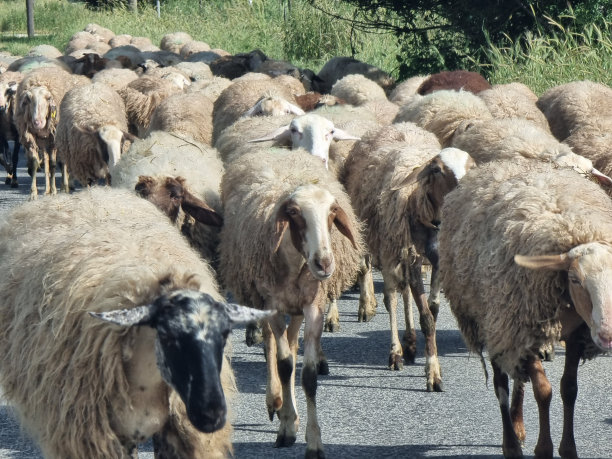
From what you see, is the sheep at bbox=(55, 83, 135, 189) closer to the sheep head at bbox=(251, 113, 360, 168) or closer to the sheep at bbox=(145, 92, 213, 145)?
the sheep at bbox=(145, 92, 213, 145)

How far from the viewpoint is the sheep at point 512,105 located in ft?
31.4

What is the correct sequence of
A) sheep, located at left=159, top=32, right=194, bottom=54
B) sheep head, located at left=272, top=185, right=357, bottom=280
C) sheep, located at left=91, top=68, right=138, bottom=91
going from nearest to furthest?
1. sheep head, located at left=272, top=185, right=357, bottom=280
2. sheep, located at left=91, top=68, right=138, bottom=91
3. sheep, located at left=159, top=32, right=194, bottom=54

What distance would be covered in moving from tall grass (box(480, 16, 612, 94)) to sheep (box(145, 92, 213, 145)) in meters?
4.73

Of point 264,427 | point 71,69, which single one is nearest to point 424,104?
point 264,427

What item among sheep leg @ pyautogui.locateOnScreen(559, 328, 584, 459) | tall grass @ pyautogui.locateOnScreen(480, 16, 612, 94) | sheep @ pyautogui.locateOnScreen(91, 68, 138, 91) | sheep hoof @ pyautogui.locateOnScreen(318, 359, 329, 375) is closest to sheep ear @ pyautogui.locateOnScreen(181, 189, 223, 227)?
sheep hoof @ pyautogui.locateOnScreen(318, 359, 329, 375)

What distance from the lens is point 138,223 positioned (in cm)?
441

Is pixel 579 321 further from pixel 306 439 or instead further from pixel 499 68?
pixel 499 68

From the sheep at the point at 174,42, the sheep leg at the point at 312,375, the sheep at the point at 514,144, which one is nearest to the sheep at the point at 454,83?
the sheep at the point at 514,144

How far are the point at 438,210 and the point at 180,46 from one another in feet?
73.5

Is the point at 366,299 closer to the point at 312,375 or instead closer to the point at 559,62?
the point at 312,375

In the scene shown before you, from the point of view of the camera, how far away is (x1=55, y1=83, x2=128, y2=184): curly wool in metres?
11.4

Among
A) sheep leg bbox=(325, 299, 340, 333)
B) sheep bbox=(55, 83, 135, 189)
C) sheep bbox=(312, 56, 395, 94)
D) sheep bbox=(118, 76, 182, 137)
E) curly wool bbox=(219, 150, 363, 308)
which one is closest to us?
curly wool bbox=(219, 150, 363, 308)

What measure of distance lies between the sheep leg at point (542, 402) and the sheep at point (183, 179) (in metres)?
2.57

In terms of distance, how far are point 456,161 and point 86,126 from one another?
6385 millimetres
